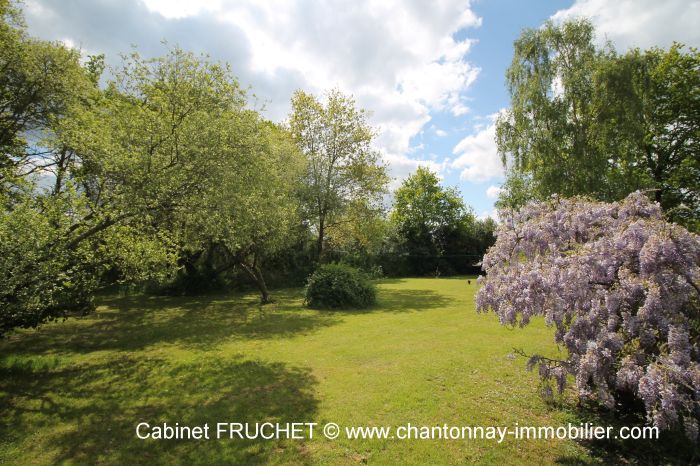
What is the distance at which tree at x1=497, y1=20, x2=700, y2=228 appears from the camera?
20.1 metres

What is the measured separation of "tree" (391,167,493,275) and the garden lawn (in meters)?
29.0

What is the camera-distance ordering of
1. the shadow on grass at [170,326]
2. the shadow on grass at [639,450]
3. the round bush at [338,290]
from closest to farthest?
the shadow on grass at [639,450]
the shadow on grass at [170,326]
the round bush at [338,290]

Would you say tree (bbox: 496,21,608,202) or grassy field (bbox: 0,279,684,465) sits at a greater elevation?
tree (bbox: 496,21,608,202)

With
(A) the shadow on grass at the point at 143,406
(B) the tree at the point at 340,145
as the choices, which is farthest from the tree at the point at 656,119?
(A) the shadow on grass at the point at 143,406

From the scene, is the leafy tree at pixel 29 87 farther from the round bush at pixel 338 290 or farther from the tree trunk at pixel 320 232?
the tree trunk at pixel 320 232

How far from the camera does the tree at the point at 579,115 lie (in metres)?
20.1

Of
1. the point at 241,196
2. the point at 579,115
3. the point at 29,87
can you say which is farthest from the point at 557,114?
the point at 29,87

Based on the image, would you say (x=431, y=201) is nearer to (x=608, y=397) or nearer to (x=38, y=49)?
(x=38, y=49)

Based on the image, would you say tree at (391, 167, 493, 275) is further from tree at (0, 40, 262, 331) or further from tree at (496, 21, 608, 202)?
tree at (0, 40, 262, 331)

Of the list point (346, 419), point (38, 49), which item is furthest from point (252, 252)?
point (346, 419)

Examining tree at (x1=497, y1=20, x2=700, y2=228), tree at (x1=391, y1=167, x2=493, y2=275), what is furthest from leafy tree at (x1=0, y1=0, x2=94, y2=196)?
tree at (x1=391, y1=167, x2=493, y2=275)

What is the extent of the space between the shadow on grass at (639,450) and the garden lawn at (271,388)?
259 mm

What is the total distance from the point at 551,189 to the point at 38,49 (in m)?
25.3

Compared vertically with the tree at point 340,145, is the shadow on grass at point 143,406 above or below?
below
